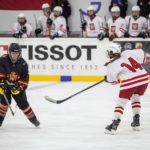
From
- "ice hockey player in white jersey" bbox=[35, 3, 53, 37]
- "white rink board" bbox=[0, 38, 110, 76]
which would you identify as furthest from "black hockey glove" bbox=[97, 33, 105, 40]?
"ice hockey player in white jersey" bbox=[35, 3, 53, 37]

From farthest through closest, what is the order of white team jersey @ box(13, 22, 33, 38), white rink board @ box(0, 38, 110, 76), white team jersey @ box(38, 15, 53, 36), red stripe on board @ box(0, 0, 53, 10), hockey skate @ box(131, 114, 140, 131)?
red stripe on board @ box(0, 0, 53, 10) → white team jersey @ box(38, 15, 53, 36) → white team jersey @ box(13, 22, 33, 38) → white rink board @ box(0, 38, 110, 76) → hockey skate @ box(131, 114, 140, 131)

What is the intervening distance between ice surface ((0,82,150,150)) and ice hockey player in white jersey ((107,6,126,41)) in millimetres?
1919

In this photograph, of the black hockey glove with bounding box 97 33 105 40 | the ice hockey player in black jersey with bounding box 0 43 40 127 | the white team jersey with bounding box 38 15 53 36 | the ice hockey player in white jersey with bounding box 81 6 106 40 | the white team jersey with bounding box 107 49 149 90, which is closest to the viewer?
the white team jersey with bounding box 107 49 149 90

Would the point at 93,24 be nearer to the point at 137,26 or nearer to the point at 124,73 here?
the point at 137,26

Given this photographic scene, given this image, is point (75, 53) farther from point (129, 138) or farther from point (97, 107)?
point (129, 138)

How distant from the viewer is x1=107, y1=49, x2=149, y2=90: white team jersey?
19.8ft

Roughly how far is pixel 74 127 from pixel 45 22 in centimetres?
524

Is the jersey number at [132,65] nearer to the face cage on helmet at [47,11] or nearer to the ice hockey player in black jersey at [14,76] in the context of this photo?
the ice hockey player in black jersey at [14,76]

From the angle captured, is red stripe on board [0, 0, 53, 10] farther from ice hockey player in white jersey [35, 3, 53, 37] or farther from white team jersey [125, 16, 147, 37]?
white team jersey [125, 16, 147, 37]

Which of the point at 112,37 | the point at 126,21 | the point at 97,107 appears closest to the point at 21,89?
the point at 97,107

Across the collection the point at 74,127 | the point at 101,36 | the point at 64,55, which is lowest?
the point at 74,127

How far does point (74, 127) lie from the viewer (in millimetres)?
6473

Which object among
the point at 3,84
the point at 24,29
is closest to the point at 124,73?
the point at 3,84

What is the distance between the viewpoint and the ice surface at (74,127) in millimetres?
5590
